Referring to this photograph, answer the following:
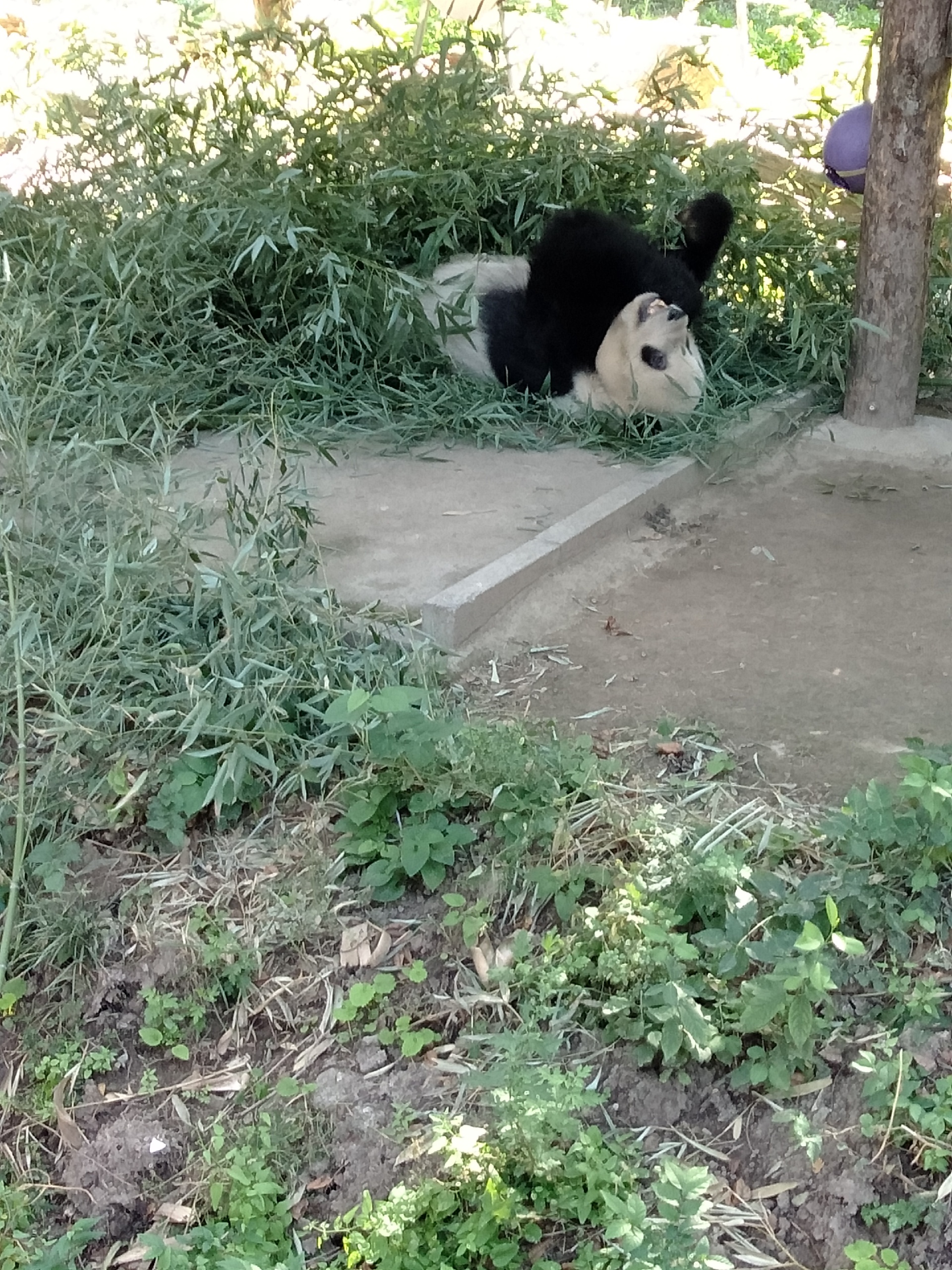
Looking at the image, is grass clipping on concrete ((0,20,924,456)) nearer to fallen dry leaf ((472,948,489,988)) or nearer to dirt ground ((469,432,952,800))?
A: dirt ground ((469,432,952,800))

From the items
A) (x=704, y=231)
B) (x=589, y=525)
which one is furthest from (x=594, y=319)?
(x=589, y=525)

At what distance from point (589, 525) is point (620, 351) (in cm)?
113

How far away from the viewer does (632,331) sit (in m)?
4.40

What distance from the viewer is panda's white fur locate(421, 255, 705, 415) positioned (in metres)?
4.36

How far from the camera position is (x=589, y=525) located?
3557mm

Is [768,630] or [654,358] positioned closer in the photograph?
[768,630]

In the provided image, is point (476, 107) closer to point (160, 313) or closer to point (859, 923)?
point (160, 313)

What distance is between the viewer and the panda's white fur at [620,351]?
4359mm

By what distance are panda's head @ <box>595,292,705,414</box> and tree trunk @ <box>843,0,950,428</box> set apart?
2.04 ft

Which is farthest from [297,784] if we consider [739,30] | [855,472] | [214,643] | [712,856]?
[739,30]

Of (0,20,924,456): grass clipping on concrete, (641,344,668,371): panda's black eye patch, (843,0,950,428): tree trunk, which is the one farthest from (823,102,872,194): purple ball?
(641,344,668,371): panda's black eye patch

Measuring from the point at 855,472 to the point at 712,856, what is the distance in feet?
7.60

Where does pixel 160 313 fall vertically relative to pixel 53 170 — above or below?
below

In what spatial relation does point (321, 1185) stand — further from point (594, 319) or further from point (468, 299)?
point (468, 299)
